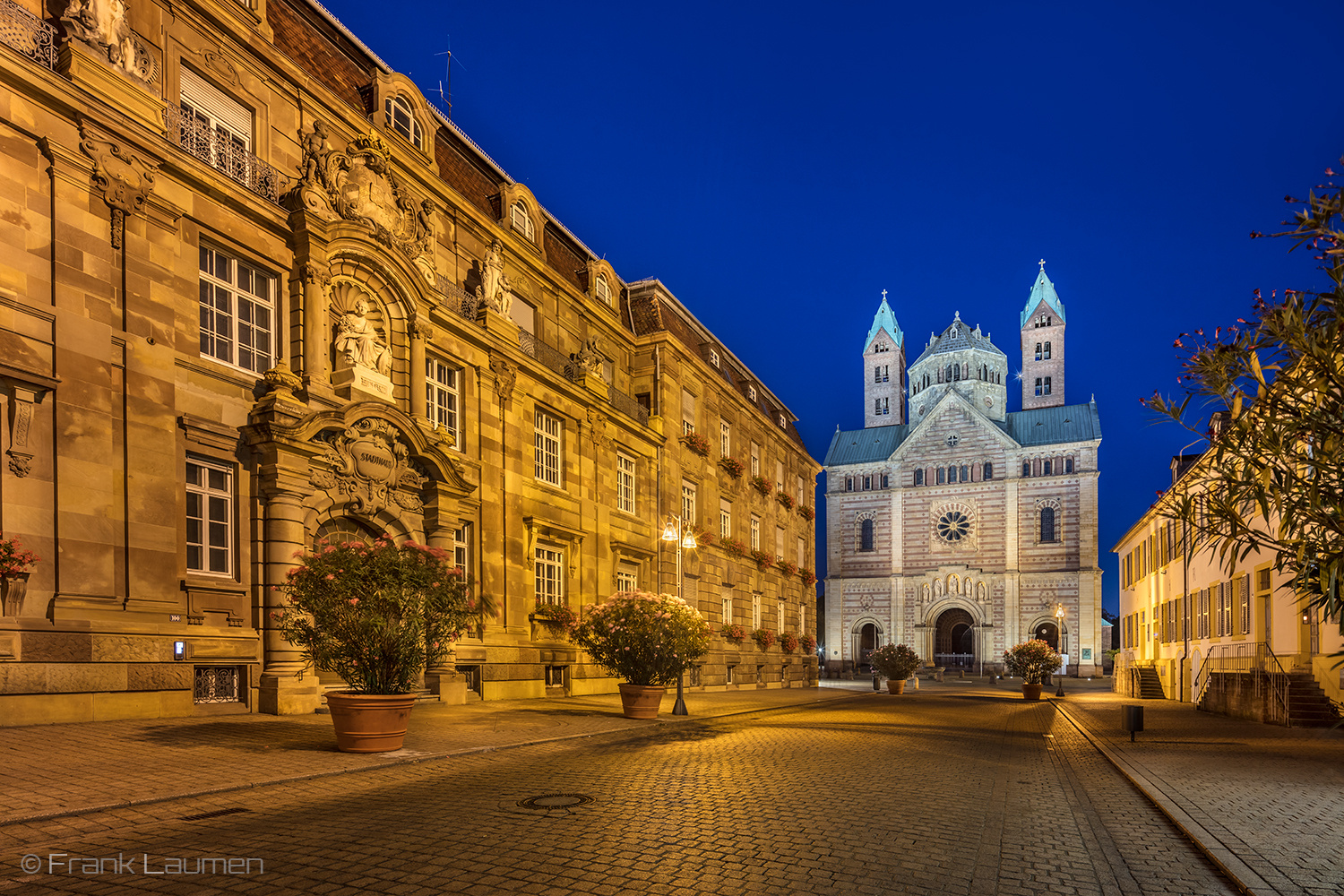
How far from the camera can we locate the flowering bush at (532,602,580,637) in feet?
80.9

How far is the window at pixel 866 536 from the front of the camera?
77375 millimetres

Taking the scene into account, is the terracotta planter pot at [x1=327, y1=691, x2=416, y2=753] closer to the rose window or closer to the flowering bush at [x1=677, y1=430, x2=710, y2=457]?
the flowering bush at [x1=677, y1=430, x2=710, y2=457]

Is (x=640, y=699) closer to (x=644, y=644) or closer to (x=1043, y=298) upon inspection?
(x=644, y=644)

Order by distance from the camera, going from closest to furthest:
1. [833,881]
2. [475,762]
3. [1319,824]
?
[833,881]
[1319,824]
[475,762]

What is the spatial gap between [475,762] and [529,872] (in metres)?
5.62

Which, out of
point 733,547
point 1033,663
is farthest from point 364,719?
point 1033,663

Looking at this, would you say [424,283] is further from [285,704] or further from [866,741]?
[866,741]

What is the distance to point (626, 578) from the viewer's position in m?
30.0

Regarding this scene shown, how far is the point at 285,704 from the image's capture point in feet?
50.8

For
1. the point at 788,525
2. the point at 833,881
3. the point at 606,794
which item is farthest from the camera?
the point at 788,525

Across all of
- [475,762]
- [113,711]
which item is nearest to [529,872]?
[475,762]

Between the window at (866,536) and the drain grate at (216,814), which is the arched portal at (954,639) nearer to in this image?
the window at (866,536)

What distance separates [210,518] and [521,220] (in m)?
14.1

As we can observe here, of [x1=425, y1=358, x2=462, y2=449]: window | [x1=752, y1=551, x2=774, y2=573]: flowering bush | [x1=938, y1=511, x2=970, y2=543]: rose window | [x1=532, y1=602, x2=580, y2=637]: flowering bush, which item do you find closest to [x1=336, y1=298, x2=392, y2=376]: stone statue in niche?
[x1=425, y1=358, x2=462, y2=449]: window
